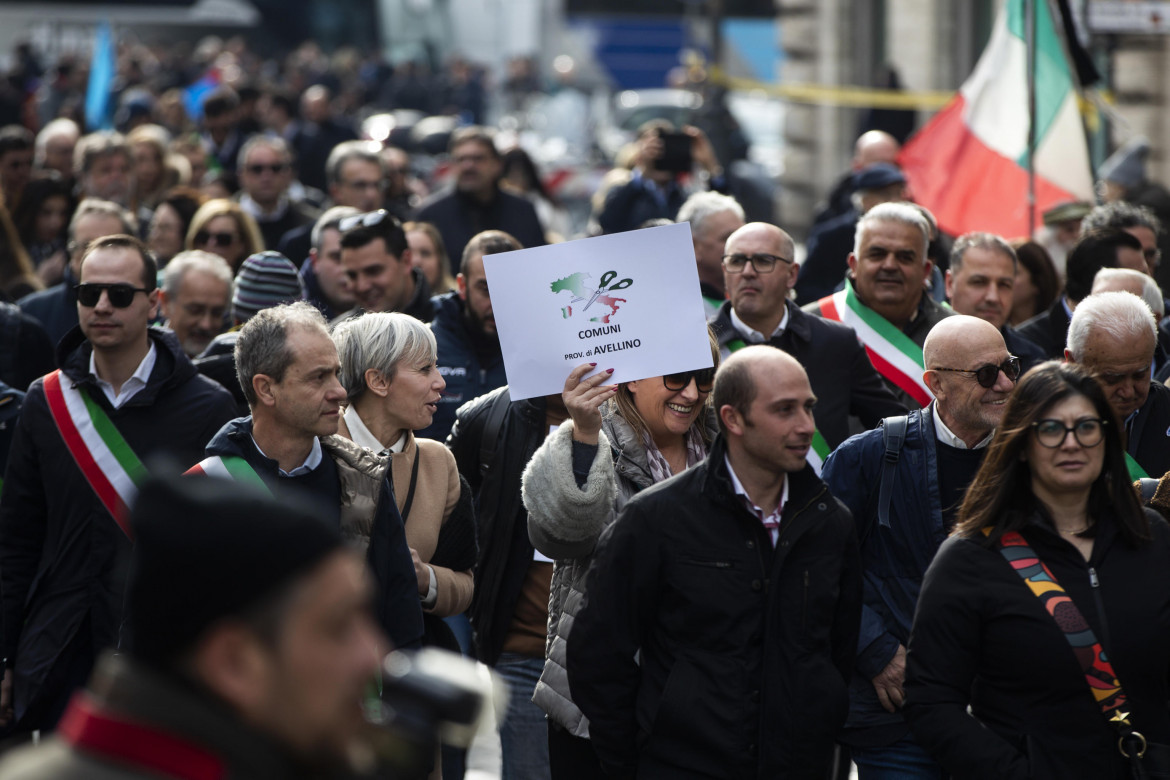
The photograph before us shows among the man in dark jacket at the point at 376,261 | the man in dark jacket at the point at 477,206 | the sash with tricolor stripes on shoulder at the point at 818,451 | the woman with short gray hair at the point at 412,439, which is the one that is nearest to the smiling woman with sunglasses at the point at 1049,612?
the woman with short gray hair at the point at 412,439

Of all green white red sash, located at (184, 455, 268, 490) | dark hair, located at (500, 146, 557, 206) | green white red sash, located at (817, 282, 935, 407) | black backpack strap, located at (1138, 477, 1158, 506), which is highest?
green white red sash, located at (184, 455, 268, 490)

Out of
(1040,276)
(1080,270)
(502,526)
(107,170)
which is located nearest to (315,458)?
(502,526)

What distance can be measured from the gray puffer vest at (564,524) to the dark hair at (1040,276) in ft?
12.2

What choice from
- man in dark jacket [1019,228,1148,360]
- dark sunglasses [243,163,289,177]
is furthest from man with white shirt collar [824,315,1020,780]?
dark sunglasses [243,163,289,177]

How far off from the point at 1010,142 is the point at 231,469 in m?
6.34

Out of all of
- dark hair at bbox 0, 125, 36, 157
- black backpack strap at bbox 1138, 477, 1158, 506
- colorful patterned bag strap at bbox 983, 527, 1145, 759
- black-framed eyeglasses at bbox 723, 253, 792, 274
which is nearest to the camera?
colorful patterned bag strap at bbox 983, 527, 1145, 759

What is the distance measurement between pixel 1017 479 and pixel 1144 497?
28.7 inches

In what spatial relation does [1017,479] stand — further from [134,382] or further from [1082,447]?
[134,382]

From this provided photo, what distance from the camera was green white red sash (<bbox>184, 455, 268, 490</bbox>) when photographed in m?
4.21

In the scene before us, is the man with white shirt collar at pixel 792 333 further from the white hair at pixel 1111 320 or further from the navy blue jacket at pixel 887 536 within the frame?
the navy blue jacket at pixel 887 536

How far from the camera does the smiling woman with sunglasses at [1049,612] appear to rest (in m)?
3.91

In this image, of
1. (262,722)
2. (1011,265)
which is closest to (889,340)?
(1011,265)

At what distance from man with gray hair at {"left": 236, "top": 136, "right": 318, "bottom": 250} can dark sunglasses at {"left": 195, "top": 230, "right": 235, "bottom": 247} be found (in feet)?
5.83

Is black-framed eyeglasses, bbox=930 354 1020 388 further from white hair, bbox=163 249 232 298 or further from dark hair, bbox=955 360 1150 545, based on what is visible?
white hair, bbox=163 249 232 298
